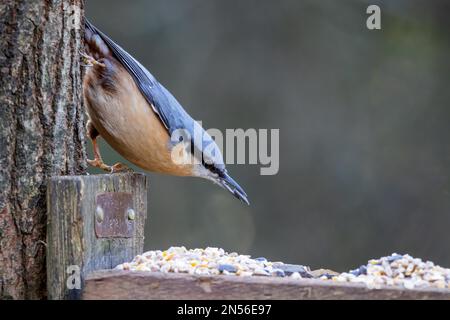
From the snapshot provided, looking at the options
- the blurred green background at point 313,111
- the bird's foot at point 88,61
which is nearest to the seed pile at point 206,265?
the bird's foot at point 88,61

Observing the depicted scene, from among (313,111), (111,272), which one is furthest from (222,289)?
(313,111)

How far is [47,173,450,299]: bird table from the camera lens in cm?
217

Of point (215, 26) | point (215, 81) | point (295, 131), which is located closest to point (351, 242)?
point (295, 131)

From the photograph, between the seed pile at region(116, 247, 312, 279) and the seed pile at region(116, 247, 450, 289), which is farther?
the seed pile at region(116, 247, 312, 279)

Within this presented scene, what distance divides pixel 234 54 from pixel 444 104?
1.94 meters

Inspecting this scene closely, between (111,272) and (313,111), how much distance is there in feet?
16.5

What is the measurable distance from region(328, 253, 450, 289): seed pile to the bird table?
63 mm

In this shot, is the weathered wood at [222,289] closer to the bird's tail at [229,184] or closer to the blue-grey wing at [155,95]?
the blue-grey wing at [155,95]

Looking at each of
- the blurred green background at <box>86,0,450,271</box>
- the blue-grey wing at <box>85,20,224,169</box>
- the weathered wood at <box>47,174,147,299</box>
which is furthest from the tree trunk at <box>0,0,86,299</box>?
the blurred green background at <box>86,0,450,271</box>

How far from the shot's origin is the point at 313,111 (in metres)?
7.12

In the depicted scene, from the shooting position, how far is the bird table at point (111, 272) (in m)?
2.17

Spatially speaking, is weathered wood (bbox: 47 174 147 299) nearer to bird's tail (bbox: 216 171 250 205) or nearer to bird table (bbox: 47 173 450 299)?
bird table (bbox: 47 173 450 299)

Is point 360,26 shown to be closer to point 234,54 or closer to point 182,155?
point 234,54

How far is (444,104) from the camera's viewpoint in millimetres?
6816
